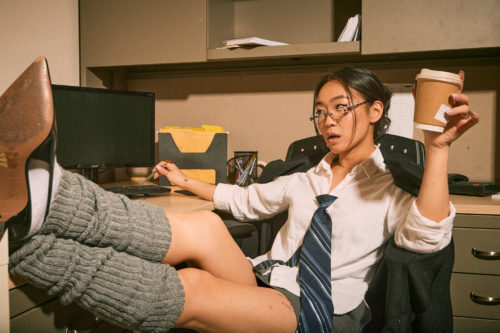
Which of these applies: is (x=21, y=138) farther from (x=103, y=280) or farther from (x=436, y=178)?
(x=436, y=178)

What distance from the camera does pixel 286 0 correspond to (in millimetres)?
1909

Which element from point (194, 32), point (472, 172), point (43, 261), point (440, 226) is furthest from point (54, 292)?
point (472, 172)

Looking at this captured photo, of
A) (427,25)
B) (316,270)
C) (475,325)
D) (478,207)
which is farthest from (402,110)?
(316,270)

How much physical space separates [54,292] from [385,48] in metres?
1.39

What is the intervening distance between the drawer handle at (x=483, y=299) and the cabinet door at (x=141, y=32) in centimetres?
138

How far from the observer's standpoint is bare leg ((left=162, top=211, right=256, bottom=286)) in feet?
2.97

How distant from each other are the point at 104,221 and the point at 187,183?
68 centimetres

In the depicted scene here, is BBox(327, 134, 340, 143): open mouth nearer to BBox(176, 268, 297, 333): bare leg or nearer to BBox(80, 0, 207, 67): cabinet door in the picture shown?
BBox(176, 268, 297, 333): bare leg

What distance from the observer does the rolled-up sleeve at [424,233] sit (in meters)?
0.87

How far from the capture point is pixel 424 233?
0.87 m

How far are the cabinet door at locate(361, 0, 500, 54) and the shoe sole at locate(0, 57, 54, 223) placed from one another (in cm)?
122

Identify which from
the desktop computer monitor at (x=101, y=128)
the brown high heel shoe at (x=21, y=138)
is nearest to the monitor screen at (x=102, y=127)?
the desktop computer monitor at (x=101, y=128)

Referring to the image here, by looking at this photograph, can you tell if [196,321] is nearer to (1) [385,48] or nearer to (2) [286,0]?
(1) [385,48]

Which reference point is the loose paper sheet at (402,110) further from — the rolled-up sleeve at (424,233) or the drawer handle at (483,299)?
the rolled-up sleeve at (424,233)
